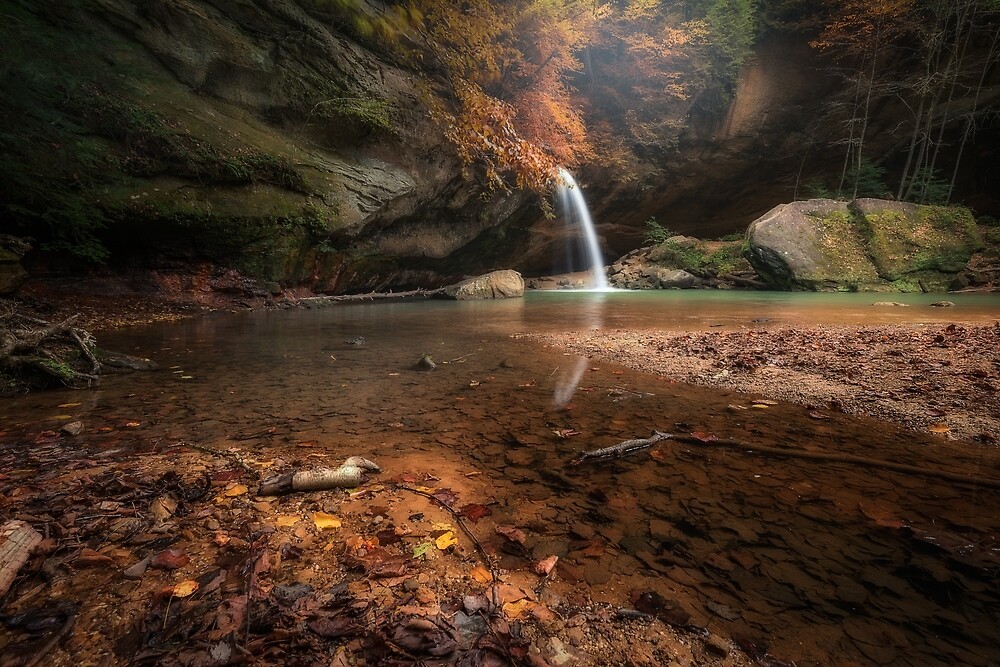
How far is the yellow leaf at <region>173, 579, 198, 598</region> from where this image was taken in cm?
122

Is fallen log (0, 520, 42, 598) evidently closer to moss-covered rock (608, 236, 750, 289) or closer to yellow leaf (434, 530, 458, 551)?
yellow leaf (434, 530, 458, 551)

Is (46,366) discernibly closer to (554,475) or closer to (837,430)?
(554,475)

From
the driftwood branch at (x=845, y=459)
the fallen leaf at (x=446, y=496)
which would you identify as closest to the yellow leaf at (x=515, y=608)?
the fallen leaf at (x=446, y=496)

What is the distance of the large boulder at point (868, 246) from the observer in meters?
13.9

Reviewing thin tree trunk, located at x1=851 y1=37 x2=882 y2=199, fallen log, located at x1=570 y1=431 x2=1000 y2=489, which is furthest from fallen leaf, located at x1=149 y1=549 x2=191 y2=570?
thin tree trunk, located at x1=851 y1=37 x2=882 y2=199

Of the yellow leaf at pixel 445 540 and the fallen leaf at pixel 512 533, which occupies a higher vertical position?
the fallen leaf at pixel 512 533

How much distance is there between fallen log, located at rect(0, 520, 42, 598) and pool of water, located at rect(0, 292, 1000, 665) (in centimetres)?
100

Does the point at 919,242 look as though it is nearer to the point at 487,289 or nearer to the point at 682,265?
the point at 682,265

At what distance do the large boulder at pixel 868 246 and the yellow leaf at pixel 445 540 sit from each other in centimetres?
1661

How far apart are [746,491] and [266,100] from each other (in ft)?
43.0

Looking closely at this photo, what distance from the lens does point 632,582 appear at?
1.36m

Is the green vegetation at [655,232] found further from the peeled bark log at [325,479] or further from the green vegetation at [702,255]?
the peeled bark log at [325,479]

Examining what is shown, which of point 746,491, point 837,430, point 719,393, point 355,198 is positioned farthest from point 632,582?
point 355,198

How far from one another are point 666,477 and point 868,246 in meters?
17.7
